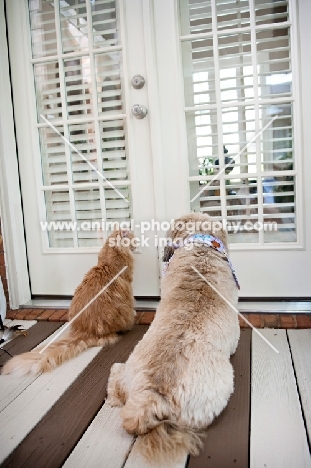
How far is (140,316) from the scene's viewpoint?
251 centimetres

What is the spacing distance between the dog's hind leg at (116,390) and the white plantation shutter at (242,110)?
47.6 inches

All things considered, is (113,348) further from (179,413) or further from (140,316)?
(179,413)

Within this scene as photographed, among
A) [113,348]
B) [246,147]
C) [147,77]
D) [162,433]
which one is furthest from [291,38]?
[162,433]

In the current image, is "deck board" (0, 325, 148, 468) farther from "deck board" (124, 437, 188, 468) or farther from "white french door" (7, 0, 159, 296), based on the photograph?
"white french door" (7, 0, 159, 296)

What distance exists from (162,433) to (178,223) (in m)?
1.00

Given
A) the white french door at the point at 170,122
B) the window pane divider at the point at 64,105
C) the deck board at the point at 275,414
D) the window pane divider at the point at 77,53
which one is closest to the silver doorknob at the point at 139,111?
the white french door at the point at 170,122

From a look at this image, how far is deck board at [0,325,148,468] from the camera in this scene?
1322mm

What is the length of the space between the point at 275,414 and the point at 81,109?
6.87 ft

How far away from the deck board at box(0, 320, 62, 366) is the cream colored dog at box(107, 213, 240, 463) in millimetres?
698

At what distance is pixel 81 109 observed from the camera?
8.59 ft

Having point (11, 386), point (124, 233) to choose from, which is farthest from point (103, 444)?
point (124, 233)

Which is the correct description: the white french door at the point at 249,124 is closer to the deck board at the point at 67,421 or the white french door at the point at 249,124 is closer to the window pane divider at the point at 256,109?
the window pane divider at the point at 256,109

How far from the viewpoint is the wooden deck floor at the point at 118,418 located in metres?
1.29

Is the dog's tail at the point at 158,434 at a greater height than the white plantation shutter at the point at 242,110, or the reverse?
the white plantation shutter at the point at 242,110
